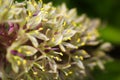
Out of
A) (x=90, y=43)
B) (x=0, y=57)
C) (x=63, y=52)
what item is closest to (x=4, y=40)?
(x=0, y=57)

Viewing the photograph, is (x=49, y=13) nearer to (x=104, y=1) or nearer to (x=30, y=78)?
(x=30, y=78)

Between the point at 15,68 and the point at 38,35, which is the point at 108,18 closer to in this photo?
the point at 38,35

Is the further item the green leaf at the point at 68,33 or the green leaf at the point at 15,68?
the green leaf at the point at 68,33

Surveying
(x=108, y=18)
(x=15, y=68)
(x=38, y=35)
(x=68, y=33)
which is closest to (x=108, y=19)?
(x=108, y=18)

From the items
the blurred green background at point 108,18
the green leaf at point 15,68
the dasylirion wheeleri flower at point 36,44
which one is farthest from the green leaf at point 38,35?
the blurred green background at point 108,18

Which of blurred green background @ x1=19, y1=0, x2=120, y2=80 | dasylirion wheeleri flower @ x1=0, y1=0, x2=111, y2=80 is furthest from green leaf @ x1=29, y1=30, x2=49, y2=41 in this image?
blurred green background @ x1=19, y1=0, x2=120, y2=80

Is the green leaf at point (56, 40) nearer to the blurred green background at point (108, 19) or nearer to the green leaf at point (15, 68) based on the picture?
the green leaf at point (15, 68)
